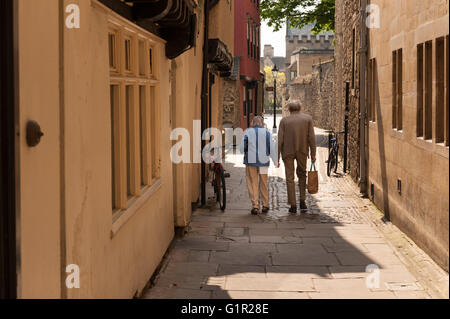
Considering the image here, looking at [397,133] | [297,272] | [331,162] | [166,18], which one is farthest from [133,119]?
[331,162]

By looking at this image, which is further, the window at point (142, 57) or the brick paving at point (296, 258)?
the window at point (142, 57)

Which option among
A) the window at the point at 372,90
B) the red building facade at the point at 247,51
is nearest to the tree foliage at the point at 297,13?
the red building facade at the point at 247,51

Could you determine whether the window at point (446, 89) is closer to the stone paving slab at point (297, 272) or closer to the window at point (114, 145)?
the stone paving slab at point (297, 272)

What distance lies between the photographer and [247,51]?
33125 mm

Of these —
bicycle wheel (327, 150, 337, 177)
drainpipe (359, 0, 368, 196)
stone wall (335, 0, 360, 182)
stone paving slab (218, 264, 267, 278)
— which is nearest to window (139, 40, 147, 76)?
stone paving slab (218, 264, 267, 278)

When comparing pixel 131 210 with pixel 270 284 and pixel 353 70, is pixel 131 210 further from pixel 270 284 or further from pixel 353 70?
pixel 353 70

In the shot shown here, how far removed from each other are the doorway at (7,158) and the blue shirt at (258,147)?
8.48m

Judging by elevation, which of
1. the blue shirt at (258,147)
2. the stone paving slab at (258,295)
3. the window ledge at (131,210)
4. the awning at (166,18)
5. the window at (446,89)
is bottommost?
the stone paving slab at (258,295)

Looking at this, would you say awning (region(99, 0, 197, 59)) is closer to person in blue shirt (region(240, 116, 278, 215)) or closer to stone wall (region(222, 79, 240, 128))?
person in blue shirt (region(240, 116, 278, 215))

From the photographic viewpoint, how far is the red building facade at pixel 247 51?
3066 cm

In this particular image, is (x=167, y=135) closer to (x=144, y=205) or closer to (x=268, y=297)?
(x=144, y=205)

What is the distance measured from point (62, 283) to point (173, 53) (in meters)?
5.09

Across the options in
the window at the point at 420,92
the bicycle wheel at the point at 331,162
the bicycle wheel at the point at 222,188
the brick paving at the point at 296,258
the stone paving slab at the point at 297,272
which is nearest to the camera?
the brick paving at the point at 296,258

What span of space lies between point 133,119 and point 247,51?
26965 millimetres
